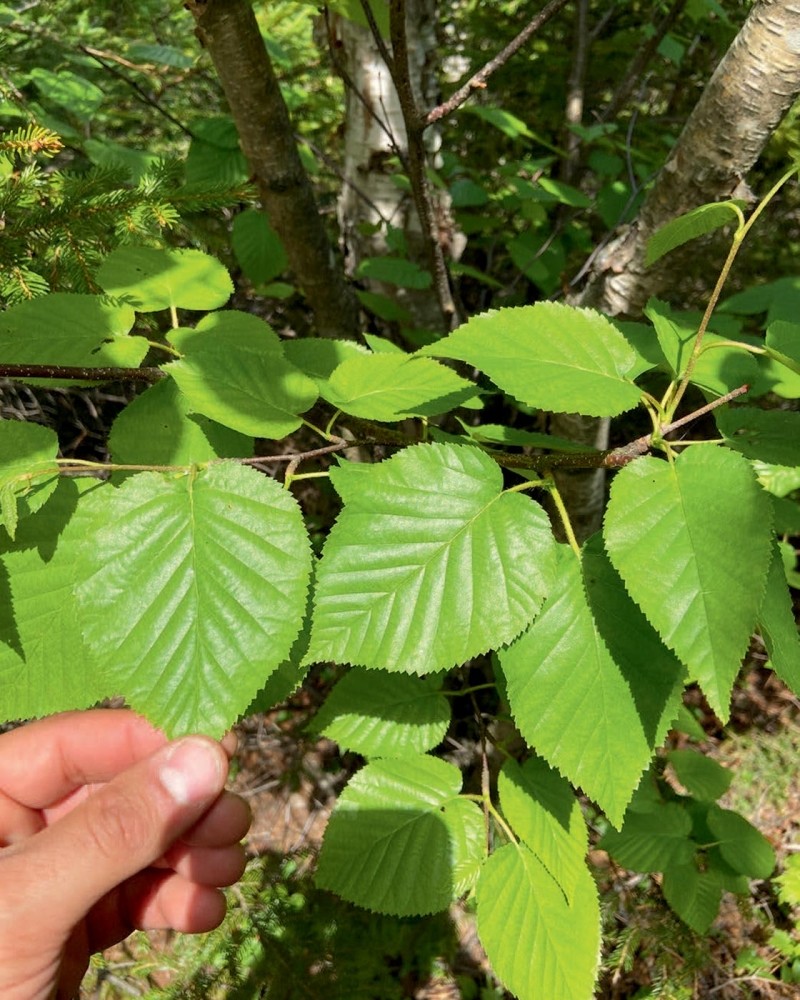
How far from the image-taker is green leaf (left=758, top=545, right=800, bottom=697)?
85cm

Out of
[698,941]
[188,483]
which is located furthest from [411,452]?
[698,941]

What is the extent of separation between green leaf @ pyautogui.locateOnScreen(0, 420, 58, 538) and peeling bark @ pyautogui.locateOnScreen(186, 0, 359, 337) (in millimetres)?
1056

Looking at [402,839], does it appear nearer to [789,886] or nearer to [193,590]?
[193,590]

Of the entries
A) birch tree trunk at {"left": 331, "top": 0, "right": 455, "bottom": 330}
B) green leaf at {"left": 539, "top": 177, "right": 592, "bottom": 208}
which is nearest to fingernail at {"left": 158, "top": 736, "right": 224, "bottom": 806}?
birch tree trunk at {"left": 331, "top": 0, "right": 455, "bottom": 330}

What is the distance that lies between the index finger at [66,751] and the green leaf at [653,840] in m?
1.30

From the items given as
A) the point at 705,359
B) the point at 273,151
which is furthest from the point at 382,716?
the point at 273,151

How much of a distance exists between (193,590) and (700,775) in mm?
1866

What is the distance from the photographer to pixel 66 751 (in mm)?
1504

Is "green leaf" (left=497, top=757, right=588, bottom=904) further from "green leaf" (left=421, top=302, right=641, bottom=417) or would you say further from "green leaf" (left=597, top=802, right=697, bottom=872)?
"green leaf" (left=421, top=302, right=641, bottom=417)

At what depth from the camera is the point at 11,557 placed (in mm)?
1021

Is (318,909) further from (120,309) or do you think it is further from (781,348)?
(781,348)

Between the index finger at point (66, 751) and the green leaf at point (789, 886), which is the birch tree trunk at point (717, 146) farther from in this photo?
the green leaf at point (789, 886)

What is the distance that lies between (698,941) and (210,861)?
167cm

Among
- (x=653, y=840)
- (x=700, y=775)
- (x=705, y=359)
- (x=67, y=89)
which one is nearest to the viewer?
(x=705, y=359)
